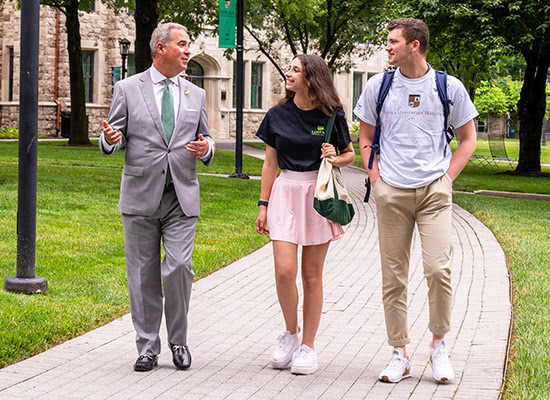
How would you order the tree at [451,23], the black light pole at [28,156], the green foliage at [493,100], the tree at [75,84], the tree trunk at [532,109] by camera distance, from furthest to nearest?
1. the green foliage at [493,100]
2. the tree at [75,84]
3. the tree trunk at [532,109]
4. the tree at [451,23]
5. the black light pole at [28,156]

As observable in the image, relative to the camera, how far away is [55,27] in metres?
44.0

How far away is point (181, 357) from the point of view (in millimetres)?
5973

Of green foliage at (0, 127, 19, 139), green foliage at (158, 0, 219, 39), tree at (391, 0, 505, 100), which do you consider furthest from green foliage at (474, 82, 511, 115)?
tree at (391, 0, 505, 100)

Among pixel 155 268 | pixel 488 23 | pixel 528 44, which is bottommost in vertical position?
pixel 155 268

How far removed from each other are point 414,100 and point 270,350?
1.96m

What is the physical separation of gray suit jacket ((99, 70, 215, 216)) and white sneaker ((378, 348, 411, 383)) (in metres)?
1.43

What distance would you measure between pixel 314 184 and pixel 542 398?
1.74m

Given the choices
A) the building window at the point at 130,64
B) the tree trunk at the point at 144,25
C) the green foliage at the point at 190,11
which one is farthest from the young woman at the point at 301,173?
the building window at the point at 130,64

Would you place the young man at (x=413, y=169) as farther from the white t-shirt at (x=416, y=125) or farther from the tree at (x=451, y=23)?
the tree at (x=451, y=23)

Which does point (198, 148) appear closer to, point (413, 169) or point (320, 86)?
point (320, 86)

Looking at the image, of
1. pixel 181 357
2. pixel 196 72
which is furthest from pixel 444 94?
pixel 196 72

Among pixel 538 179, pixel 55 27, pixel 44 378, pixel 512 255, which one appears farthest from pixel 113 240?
pixel 55 27

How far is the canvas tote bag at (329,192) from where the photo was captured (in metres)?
5.79

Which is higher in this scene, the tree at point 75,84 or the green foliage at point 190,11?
the green foliage at point 190,11
